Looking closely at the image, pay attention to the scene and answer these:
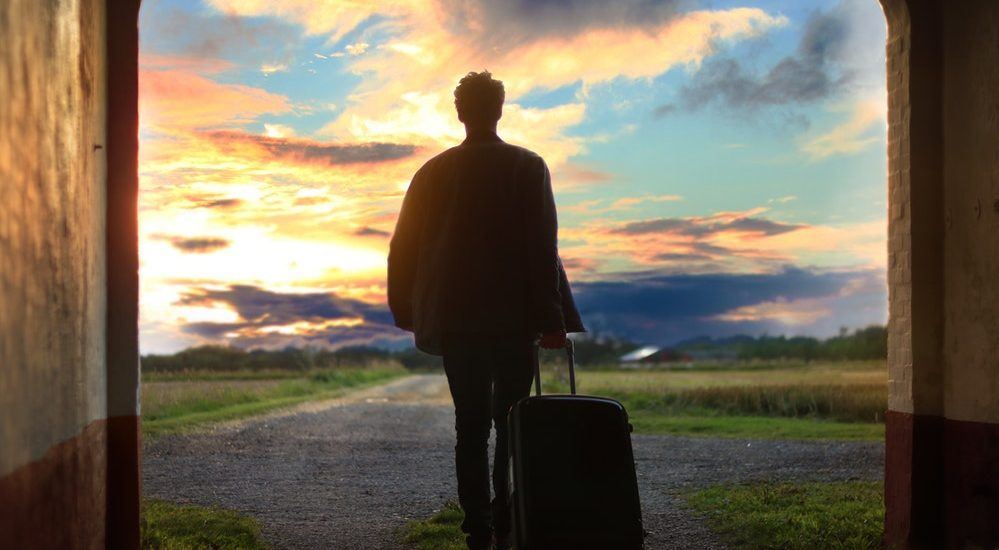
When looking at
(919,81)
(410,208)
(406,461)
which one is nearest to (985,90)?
(919,81)

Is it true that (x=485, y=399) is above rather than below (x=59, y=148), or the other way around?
below

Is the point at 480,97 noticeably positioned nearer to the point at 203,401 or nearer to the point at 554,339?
the point at 554,339

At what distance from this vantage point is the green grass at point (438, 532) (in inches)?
240

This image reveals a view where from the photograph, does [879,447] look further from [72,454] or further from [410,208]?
[72,454]

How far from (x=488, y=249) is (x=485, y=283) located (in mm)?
168

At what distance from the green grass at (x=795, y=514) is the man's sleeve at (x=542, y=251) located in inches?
96.9

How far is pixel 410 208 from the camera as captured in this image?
506 centimetres

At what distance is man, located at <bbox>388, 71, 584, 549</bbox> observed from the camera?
472 centimetres

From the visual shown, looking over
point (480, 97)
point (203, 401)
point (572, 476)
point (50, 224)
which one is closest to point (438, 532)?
point (572, 476)

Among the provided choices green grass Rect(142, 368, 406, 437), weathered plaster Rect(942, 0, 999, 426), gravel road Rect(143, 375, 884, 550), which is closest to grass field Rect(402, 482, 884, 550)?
gravel road Rect(143, 375, 884, 550)

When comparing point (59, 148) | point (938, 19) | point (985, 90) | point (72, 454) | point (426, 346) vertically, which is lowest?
point (72, 454)

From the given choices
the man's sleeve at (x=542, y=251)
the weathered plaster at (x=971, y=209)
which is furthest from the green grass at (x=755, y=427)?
the man's sleeve at (x=542, y=251)

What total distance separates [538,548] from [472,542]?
58cm

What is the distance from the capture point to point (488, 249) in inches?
188
